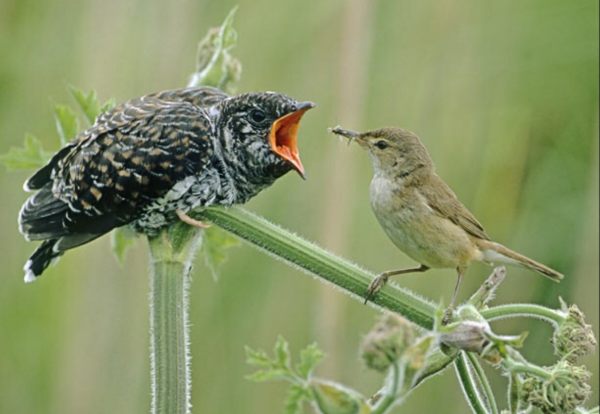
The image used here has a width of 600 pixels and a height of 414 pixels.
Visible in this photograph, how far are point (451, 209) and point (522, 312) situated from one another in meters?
0.98

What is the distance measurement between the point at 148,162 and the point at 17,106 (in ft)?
7.00

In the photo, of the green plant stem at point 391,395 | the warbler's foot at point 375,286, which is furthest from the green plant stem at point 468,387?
the green plant stem at point 391,395

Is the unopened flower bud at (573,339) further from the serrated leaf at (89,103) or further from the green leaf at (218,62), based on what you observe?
the serrated leaf at (89,103)

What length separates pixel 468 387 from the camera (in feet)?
8.61

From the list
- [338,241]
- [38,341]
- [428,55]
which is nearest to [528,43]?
[428,55]

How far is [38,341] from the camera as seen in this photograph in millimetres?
5145

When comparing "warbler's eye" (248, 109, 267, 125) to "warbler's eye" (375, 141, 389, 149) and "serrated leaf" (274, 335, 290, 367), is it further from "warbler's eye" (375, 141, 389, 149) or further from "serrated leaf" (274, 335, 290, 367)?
"serrated leaf" (274, 335, 290, 367)

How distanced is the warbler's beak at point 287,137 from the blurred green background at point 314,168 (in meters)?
1.32

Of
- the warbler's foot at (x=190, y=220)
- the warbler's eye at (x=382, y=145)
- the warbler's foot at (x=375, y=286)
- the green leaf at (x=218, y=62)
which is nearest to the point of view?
the warbler's foot at (x=375, y=286)

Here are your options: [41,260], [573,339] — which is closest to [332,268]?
[573,339]

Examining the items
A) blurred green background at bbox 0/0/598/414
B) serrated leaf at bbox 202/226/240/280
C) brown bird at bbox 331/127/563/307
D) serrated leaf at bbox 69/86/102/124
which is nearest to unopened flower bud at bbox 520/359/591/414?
brown bird at bbox 331/127/563/307

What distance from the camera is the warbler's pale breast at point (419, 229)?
3398 millimetres

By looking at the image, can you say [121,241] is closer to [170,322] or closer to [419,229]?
[170,322]

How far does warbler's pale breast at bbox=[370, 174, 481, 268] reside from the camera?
3398 millimetres
